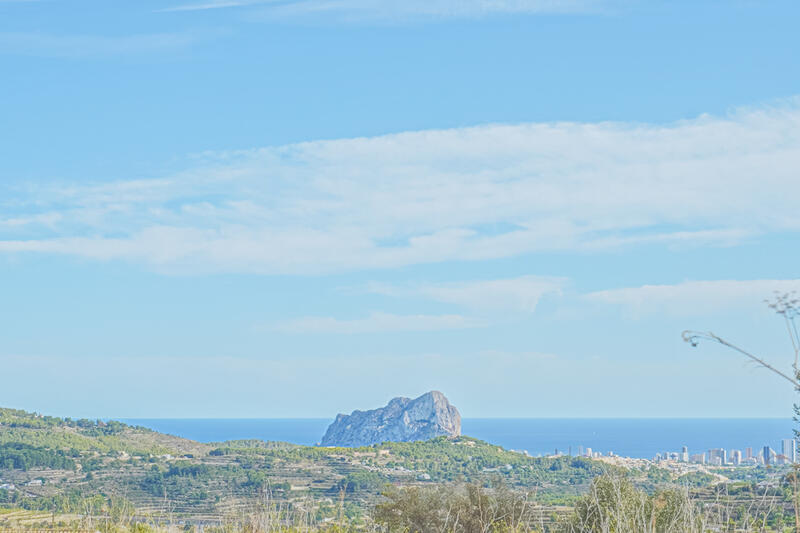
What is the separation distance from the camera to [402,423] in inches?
3866

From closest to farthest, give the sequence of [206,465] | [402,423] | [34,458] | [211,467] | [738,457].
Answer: [34,458]
[211,467]
[206,465]
[738,457]
[402,423]

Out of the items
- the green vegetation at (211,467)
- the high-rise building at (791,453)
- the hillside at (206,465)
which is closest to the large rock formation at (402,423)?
the hillside at (206,465)

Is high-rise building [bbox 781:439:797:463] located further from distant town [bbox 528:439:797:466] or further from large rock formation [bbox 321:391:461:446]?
large rock formation [bbox 321:391:461:446]

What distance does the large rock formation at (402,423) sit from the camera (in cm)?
9575

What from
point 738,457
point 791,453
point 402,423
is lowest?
point 791,453

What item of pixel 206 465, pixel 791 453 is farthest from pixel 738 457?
pixel 791 453

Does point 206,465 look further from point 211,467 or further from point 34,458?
point 34,458

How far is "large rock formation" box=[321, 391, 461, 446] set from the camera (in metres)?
95.8

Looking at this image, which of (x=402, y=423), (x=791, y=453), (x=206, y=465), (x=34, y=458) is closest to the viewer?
(x=791, y=453)

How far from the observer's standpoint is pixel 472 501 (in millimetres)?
15547

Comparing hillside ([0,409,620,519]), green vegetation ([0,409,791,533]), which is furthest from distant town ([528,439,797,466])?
hillside ([0,409,620,519])

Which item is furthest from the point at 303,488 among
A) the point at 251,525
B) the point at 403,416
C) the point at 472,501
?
the point at 403,416

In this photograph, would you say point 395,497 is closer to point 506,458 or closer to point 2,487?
point 2,487

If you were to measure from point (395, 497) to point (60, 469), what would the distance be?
3865 centimetres
